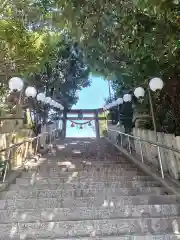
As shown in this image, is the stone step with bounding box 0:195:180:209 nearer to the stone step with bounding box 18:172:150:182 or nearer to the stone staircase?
the stone staircase

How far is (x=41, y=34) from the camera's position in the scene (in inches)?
305

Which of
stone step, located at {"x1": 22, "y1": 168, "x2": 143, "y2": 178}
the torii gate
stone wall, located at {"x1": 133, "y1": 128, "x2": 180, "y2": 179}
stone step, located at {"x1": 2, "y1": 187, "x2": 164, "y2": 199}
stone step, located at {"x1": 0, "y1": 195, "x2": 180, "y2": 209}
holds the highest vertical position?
the torii gate

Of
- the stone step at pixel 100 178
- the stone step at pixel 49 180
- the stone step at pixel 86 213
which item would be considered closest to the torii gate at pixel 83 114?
the stone step at pixel 100 178

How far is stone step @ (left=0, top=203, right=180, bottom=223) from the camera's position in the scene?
4.17 metres

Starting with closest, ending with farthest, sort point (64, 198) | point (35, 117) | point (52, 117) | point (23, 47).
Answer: point (64, 198)
point (23, 47)
point (35, 117)
point (52, 117)

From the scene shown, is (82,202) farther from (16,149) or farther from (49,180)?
(16,149)

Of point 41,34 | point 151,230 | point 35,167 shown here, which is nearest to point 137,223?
point 151,230

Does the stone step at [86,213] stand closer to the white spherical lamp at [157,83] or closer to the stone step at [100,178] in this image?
the stone step at [100,178]

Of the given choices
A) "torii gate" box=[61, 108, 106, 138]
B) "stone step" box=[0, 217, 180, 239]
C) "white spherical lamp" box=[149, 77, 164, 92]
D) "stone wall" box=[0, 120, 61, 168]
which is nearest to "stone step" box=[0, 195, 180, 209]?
"stone step" box=[0, 217, 180, 239]

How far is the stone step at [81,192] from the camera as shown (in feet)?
16.4

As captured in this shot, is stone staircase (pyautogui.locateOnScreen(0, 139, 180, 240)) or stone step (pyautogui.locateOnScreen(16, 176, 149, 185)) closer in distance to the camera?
stone staircase (pyautogui.locateOnScreen(0, 139, 180, 240))

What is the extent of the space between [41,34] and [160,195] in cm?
481

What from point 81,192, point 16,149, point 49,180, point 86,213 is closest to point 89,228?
point 86,213

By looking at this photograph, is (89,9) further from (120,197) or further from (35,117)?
(35,117)
